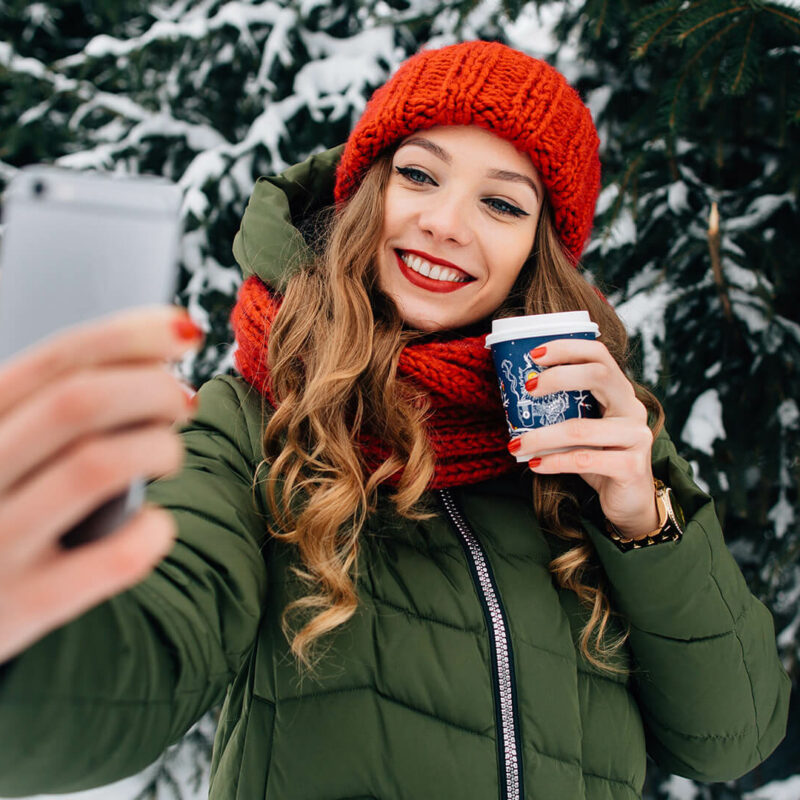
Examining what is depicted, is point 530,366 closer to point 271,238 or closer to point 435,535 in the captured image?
point 435,535

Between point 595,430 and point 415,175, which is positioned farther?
point 415,175

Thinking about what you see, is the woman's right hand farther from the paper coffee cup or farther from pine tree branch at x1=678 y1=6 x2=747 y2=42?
pine tree branch at x1=678 y1=6 x2=747 y2=42

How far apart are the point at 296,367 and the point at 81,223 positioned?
0.89 meters

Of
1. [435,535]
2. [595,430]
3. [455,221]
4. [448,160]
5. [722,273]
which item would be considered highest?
[448,160]

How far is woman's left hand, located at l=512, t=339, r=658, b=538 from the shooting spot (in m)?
1.19

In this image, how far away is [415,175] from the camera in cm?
153

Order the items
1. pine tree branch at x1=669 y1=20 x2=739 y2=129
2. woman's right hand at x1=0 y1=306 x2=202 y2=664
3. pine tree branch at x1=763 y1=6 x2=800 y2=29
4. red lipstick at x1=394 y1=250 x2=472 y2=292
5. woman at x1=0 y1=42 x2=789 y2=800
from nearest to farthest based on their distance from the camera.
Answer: woman's right hand at x1=0 y1=306 x2=202 y2=664, woman at x1=0 y1=42 x2=789 y2=800, red lipstick at x1=394 y1=250 x2=472 y2=292, pine tree branch at x1=763 y1=6 x2=800 y2=29, pine tree branch at x1=669 y1=20 x2=739 y2=129

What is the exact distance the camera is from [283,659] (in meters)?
1.18

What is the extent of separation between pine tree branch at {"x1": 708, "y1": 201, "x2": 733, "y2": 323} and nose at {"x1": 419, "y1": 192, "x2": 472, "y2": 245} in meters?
1.16

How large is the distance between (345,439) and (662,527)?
71 centimetres

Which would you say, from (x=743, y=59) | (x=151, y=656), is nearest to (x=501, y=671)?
(x=151, y=656)

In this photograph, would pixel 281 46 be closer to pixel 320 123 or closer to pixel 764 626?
pixel 320 123

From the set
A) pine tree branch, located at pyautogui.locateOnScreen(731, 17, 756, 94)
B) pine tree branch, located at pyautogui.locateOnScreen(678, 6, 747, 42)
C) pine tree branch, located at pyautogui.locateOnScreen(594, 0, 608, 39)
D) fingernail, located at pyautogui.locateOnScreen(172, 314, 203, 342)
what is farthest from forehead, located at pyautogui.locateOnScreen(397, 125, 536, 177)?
fingernail, located at pyautogui.locateOnScreen(172, 314, 203, 342)

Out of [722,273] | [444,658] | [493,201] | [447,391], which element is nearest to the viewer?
[444,658]
